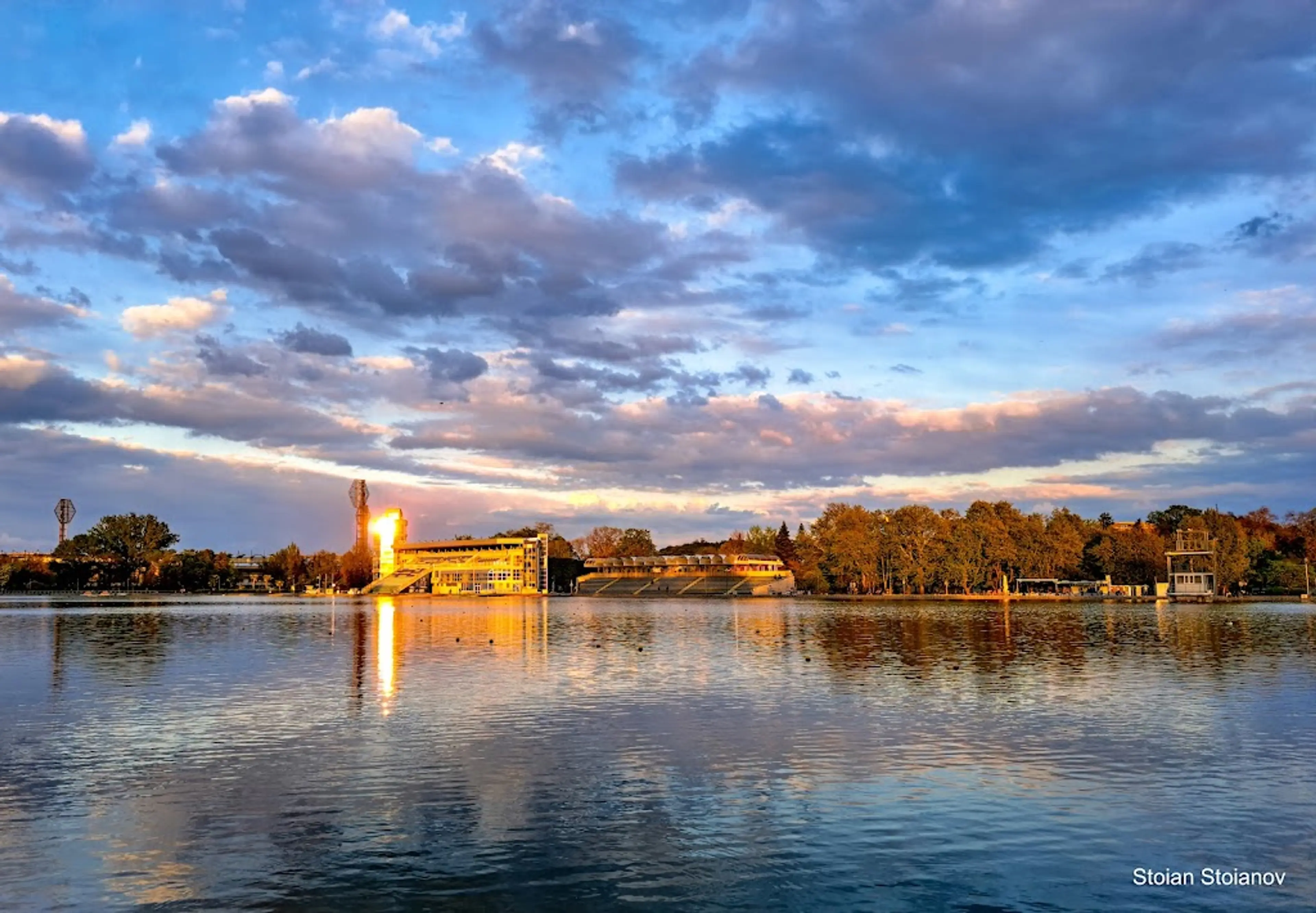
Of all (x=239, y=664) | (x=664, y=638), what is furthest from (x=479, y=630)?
(x=239, y=664)

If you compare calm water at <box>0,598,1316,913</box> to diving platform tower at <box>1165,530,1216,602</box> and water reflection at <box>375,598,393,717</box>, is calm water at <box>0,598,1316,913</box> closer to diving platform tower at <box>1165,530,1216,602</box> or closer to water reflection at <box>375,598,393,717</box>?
water reflection at <box>375,598,393,717</box>

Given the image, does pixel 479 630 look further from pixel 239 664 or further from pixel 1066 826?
pixel 1066 826

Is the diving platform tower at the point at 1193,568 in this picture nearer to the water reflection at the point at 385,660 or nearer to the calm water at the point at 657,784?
the calm water at the point at 657,784

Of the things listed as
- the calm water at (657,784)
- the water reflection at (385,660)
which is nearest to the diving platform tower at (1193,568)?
the calm water at (657,784)

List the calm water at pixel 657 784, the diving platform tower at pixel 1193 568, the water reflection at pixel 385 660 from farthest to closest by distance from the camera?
1. the diving platform tower at pixel 1193 568
2. the water reflection at pixel 385 660
3. the calm water at pixel 657 784

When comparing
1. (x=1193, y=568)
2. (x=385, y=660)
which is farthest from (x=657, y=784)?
(x=1193, y=568)

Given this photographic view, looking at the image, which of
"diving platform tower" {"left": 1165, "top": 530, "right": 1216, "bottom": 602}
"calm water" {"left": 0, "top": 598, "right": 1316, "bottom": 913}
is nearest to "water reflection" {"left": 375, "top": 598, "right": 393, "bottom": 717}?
"calm water" {"left": 0, "top": 598, "right": 1316, "bottom": 913}

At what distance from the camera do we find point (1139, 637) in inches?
3329

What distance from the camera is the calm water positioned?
1916cm

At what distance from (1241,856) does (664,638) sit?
2681 inches

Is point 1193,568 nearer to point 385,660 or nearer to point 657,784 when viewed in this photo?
point 385,660

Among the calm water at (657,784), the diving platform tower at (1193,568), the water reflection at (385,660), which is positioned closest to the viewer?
the calm water at (657,784)

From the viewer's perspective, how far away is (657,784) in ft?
89.8

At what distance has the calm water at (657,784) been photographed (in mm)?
19156
